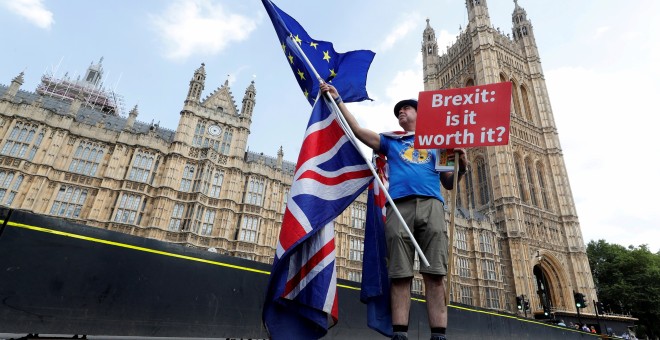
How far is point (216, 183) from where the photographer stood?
82.9 feet

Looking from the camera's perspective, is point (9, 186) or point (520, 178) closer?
point (9, 186)

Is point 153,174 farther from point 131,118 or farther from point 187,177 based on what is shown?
point 131,118

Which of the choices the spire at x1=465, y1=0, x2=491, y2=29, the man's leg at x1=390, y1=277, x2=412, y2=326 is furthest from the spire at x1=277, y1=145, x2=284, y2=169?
the spire at x1=465, y1=0, x2=491, y2=29

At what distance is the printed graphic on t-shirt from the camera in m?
3.58

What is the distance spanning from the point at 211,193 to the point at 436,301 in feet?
78.3

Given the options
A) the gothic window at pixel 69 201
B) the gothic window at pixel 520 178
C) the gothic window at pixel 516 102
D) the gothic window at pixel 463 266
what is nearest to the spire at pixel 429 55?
the gothic window at pixel 516 102

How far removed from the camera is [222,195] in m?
25.0

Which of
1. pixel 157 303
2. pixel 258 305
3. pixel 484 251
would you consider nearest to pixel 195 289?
pixel 157 303

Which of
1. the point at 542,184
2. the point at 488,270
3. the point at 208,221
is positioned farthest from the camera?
the point at 542,184

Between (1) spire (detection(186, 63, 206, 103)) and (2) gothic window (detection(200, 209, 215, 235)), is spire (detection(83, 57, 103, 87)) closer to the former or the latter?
(1) spire (detection(186, 63, 206, 103))

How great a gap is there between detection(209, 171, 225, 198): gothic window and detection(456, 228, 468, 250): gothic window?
27277mm

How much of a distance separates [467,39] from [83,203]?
58582 millimetres

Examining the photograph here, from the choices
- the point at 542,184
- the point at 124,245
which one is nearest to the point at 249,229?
the point at 124,245

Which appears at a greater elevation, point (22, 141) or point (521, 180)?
point (521, 180)
